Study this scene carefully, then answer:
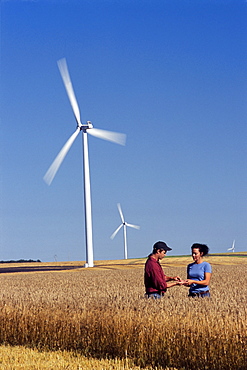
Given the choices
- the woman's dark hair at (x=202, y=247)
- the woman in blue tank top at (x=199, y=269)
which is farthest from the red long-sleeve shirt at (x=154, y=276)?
the woman's dark hair at (x=202, y=247)

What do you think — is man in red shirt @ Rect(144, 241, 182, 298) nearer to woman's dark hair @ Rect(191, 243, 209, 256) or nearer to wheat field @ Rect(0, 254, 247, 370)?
wheat field @ Rect(0, 254, 247, 370)

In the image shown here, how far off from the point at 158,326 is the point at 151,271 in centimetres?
199

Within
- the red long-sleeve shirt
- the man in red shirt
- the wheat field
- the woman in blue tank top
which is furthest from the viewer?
the woman in blue tank top

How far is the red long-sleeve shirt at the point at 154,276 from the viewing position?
1430 centimetres

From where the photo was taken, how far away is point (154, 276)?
1442cm

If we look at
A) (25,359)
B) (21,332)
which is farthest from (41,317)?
(25,359)

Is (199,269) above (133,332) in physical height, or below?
above

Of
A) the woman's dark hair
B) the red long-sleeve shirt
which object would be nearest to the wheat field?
the red long-sleeve shirt

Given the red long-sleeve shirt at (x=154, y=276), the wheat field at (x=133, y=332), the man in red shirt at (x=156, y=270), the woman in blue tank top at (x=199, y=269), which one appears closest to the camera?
the wheat field at (x=133, y=332)

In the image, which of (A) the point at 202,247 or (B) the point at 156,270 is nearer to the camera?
(B) the point at 156,270

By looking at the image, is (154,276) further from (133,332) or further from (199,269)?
(133,332)

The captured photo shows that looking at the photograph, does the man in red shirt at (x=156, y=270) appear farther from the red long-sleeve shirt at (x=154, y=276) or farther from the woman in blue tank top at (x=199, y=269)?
the woman in blue tank top at (x=199, y=269)

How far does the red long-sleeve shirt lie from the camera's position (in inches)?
563

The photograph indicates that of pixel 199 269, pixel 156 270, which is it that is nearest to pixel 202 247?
pixel 199 269
